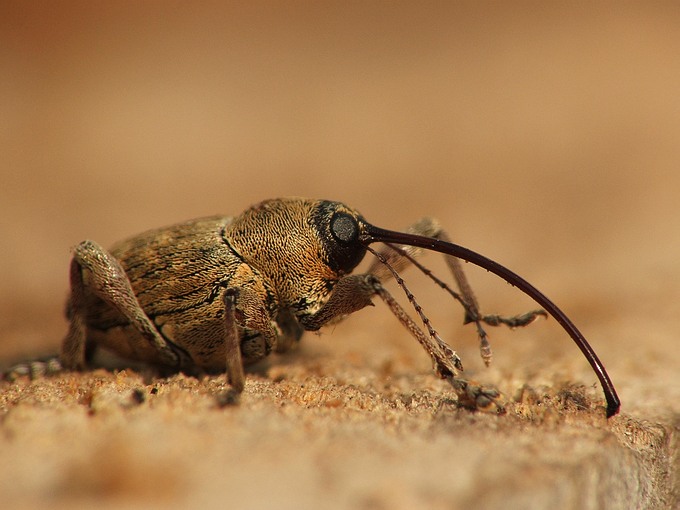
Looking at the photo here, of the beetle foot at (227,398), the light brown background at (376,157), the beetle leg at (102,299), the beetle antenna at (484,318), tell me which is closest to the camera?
the beetle foot at (227,398)

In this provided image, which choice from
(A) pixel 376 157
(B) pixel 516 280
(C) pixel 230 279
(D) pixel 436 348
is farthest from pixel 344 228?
(A) pixel 376 157

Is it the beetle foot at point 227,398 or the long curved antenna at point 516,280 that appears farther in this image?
the long curved antenna at point 516,280

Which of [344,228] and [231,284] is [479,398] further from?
[231,284]

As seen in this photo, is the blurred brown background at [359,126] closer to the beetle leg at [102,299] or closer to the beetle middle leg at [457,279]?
the beetle middle leg at [457,279]

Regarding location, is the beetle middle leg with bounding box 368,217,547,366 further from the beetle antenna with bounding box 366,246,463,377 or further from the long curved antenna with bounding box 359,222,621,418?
the beetle antenna with bounding box 366,246,463,377

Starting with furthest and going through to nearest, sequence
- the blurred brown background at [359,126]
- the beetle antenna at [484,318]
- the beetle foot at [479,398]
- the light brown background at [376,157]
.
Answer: the blurred brown background at [359,126] < the light brown background at [376,157] < the beetle antenna at [484,318] < the beetle foot at [479,398]

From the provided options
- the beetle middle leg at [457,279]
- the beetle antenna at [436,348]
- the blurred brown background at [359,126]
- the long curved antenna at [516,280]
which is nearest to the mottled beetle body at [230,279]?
the long curved antenna at [516,280]

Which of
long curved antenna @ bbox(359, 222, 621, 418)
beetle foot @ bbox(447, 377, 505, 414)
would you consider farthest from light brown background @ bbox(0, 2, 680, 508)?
long curved antenna @ bbox(359, 222, 621, 418)
